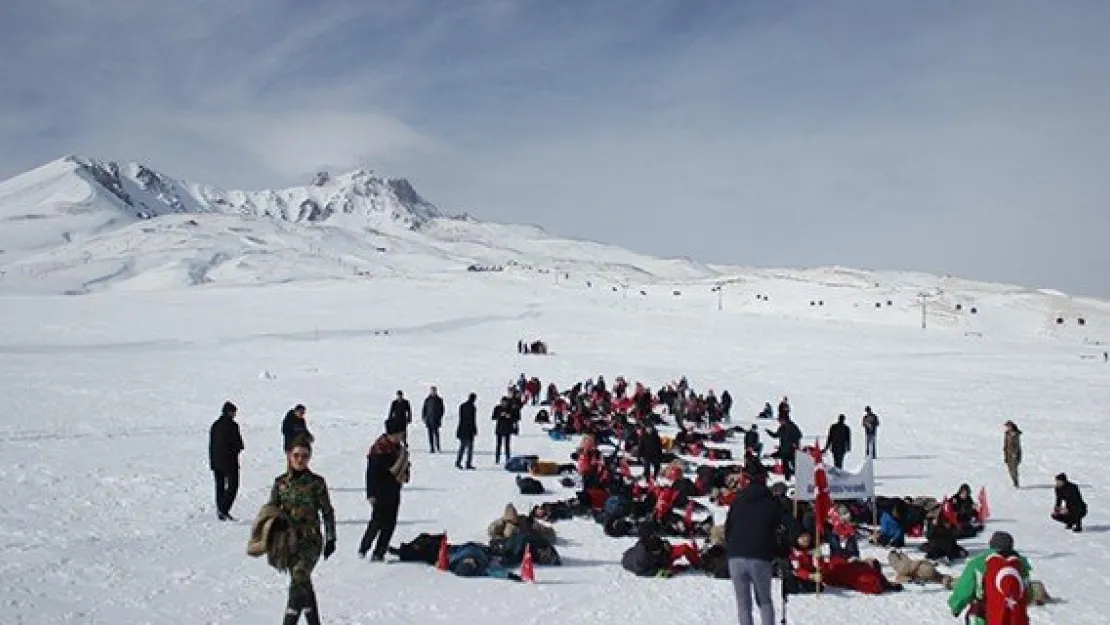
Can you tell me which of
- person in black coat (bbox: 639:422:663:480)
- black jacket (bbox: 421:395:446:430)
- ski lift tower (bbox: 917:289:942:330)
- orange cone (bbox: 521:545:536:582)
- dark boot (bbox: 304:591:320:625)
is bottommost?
orange cone (bbox: 521:545:536:582)

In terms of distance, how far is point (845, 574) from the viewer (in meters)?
10.6

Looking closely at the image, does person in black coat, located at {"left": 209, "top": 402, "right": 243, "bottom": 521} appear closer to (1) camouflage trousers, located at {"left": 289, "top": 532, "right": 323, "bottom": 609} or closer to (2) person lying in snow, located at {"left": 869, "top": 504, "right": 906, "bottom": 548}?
(1) camouflage trousers, located at {"left": 289, "top": 532, "right": 323, "bottom": 609}

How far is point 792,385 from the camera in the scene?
4131 cm

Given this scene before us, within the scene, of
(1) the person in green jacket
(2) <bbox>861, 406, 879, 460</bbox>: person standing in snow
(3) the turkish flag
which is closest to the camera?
(3) the turkish flag

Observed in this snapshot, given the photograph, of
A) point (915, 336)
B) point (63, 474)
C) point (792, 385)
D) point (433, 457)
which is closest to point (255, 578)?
point (63, 474)

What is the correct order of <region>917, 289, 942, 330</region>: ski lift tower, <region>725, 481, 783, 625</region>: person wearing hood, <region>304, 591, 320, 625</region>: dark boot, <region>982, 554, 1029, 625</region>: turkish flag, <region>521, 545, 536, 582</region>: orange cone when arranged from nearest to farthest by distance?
<region>982, 554, 1029, 625</region>: turkish flag < <region>304, 591, 320, 625</region>: dark boot < <region>725, 481, 783, 625</region>: person wearing hood < <region>521, 545, 536, 582</region>: orange cone < <region>917, 289, 942, 330</region>: ski lift tower

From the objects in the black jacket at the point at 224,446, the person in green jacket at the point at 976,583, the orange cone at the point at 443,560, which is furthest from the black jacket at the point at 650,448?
the person in green jacket at the point at 976,583

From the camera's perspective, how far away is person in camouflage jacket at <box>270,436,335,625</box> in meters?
6.70

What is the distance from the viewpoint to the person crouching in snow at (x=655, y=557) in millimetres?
10820

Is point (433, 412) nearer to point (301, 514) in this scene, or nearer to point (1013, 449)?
point (1013, 449)

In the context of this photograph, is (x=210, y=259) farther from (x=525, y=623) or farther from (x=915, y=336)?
(x=525, y=623)

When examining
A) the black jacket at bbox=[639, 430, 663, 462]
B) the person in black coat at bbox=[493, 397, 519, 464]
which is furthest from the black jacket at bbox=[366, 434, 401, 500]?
the person in black coat at bbox=[493, 397, 519, 464]

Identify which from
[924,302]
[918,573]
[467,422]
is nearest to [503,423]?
[467,422]

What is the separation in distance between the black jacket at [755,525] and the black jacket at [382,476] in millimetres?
4940
